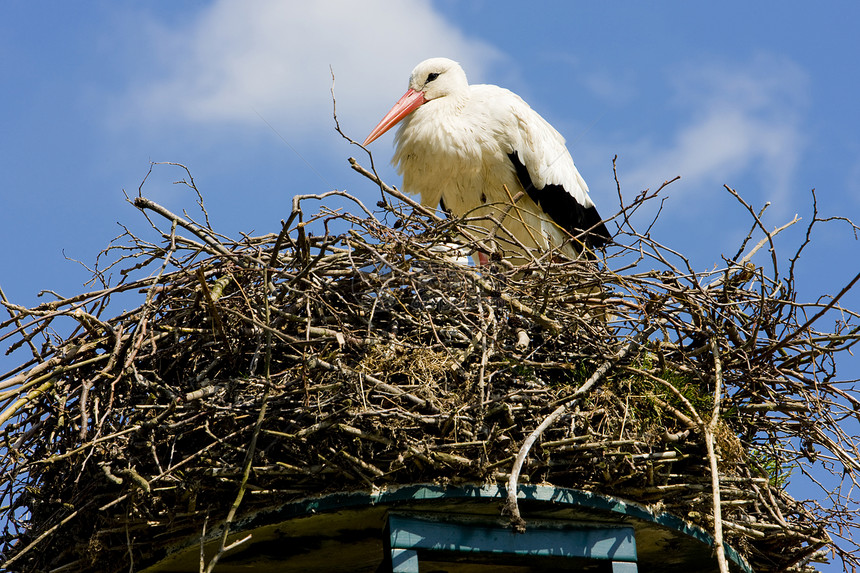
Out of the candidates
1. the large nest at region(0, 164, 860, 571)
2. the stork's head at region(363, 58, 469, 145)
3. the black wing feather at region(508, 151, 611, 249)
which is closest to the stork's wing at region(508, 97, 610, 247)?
the black wing feather at region(508, 151, 611, 249)

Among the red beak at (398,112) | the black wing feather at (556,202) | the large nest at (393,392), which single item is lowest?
the large nest at (393,392)

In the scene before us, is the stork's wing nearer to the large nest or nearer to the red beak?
the red beak

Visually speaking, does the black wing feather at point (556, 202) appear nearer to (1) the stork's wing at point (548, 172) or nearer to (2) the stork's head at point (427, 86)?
(1) the stork's wing at point (548, 172)

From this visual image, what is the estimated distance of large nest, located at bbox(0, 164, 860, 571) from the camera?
296cm

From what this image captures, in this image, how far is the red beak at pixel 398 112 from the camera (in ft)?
18.3

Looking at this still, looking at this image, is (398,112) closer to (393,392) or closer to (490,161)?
(490,161)

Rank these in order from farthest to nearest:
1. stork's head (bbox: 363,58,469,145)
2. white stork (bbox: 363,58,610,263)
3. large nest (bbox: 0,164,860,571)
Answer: stork's head (bbox: 363,58,469,145) < white stork (bbox: 363,58,610,263) < large nest (bbox: 0,164,860,571)

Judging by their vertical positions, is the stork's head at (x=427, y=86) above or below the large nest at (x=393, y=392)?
above

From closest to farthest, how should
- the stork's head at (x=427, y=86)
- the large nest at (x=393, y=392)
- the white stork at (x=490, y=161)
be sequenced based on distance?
the large nest at (x=393, y=392) < the white stork at (x=490, y=161) < the stork's head at (x=427, y=86)

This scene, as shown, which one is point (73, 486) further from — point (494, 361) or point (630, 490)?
point (630, 490)

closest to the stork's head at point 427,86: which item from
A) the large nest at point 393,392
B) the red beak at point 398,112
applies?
the red beak at point 398,112

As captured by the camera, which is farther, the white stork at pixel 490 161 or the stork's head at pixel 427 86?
the stork's head at pixel 427 86

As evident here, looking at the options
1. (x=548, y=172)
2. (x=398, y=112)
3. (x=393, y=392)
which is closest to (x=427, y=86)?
(x=398, y=112)

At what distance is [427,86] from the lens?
5.66 metres
